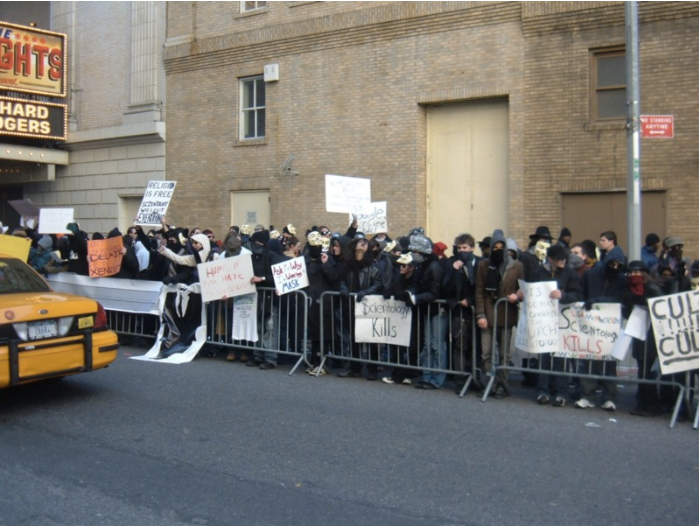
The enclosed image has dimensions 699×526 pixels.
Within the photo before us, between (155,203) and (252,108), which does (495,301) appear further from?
(252,108)

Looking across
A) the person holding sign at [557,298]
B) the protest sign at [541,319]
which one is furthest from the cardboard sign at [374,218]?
the protest sign at [541,319]

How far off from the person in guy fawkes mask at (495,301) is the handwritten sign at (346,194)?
12.6ft

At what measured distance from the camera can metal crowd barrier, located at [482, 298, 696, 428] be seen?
7759 mm

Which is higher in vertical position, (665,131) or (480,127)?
(480,127)

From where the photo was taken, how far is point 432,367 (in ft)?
30.4

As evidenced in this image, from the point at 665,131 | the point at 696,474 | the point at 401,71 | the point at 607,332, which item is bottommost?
the point at 696,474

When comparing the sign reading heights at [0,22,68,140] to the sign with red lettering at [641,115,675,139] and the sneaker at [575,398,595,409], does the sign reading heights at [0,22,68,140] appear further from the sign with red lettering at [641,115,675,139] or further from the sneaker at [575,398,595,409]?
the sneaker at [575,398,595,409]

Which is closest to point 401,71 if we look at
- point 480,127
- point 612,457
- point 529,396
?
point 480,127

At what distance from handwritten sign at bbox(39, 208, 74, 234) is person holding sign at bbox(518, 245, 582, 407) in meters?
9.51

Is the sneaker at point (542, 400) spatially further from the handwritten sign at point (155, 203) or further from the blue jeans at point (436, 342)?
the handwritten sign at point (155, 203)

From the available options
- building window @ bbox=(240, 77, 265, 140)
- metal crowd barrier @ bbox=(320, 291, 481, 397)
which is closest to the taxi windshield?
metal crowd barrier @ bbox=(320, 291, 481, 397)

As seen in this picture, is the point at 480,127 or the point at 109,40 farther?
the point at 109,40

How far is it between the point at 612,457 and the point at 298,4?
14426 mm

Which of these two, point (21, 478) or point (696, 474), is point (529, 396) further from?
point (21, 478)
